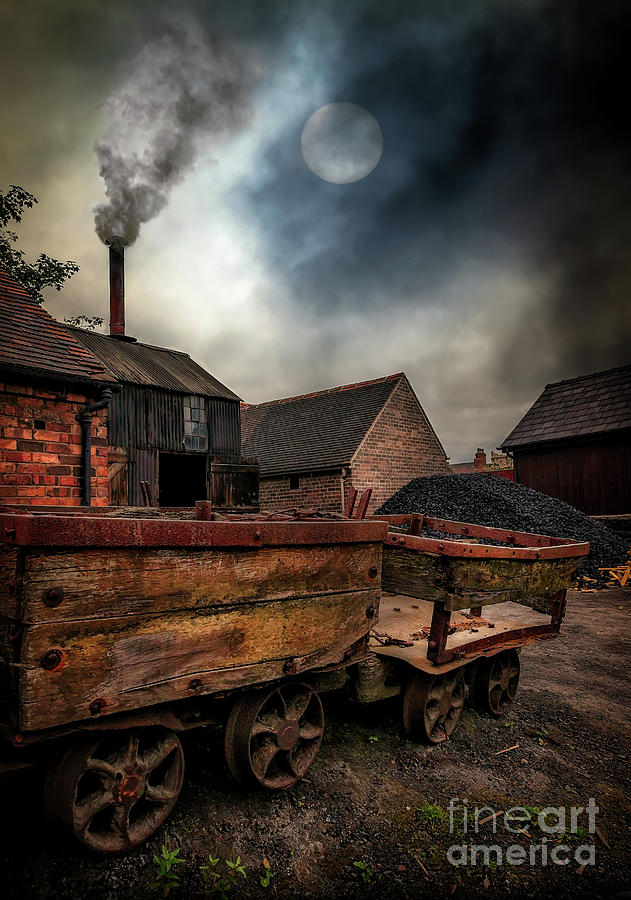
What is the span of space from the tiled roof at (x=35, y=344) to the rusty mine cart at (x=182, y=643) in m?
3.35

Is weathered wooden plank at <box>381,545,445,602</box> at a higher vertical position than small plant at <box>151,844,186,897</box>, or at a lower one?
higher

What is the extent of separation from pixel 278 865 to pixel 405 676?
1.36 meters

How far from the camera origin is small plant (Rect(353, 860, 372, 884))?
2010 mm

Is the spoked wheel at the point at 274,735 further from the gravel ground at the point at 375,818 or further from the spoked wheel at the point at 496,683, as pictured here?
the spoked wheel at the point at 496,683

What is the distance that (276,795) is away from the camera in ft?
8.06

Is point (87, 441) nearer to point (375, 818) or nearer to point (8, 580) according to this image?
point (8, 580)

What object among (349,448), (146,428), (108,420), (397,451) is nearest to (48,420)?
(108,420)

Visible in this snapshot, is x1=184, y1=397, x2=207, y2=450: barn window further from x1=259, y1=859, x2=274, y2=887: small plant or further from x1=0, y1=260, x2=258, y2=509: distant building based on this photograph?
x1=259, y1=859, x2=274, y2=887: small plant

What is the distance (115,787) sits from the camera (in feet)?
6.14

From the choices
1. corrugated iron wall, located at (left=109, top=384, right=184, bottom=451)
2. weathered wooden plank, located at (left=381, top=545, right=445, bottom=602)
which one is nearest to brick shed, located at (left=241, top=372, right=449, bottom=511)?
corrugated iron wall, located at (left=109, top=384, right=184, bottom=451)

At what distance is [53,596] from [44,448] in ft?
14.0

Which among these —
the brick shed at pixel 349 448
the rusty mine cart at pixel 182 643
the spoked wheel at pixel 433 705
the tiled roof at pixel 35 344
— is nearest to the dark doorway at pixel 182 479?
the brick shed at pixel 349 448

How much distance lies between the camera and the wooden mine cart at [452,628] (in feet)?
9.34

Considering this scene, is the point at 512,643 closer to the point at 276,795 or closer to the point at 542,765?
the point at 542,765
